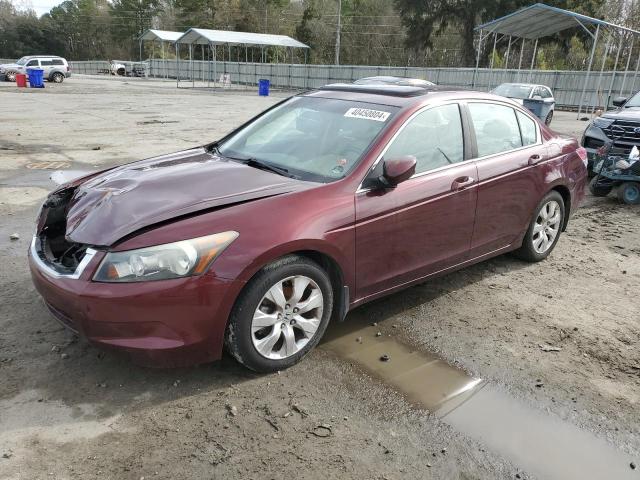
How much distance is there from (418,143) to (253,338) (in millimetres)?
1845

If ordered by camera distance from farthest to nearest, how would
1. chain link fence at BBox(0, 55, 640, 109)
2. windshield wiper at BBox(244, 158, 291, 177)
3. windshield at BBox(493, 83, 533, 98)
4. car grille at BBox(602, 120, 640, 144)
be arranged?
chain link fence at BBox(0, 55, 640, 109), windshield at BBox(493, 83, 533, 98), car grille at BBox(602, 120, 640, 144), windshield wiper at BBox(244, 158, 291, 177)

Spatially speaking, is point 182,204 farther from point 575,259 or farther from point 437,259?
point 575,259

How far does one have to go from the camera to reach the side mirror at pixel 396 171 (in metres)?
3.40

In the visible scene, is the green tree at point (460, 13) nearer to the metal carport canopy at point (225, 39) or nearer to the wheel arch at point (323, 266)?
the metal carport canopy at point (225, 39)

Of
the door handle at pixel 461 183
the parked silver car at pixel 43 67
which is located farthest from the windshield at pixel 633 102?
the parked silver car at pixel 43 67

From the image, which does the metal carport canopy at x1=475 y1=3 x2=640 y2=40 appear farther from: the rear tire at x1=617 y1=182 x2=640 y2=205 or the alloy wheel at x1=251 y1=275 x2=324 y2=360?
the alloy wheel at x1=251 y1=275 x2=324 y2=360

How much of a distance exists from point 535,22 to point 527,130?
23850 millimetres

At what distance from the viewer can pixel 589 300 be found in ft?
Result: 14.7

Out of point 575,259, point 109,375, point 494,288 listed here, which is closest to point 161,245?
point 109,375

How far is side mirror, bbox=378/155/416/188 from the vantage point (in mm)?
3396

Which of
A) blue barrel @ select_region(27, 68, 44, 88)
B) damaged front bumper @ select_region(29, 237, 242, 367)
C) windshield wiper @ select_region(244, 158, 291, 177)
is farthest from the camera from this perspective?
blue barrel @ select_region(27, 68, 44, 88)

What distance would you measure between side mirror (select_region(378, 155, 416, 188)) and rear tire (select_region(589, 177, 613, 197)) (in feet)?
18.6

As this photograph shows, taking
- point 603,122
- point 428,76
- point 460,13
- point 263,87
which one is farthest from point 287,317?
point 460,13

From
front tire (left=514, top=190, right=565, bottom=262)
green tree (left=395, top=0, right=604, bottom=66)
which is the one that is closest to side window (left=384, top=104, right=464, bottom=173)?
front tire (left=514, top=190, right=565, bottom=262)
